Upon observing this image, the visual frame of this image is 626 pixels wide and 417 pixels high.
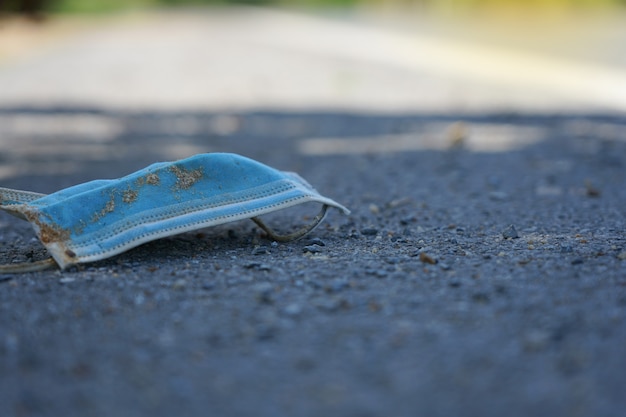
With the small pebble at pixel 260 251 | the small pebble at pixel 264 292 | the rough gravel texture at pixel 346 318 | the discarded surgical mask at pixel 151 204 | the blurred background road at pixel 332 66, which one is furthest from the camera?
the blurred background road at pixel 332 66

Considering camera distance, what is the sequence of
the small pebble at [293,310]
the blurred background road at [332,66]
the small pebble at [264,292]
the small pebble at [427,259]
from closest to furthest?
the small pebble at [293,310]
the small pebble at [264,292]
the small pebble at [427,259]
the blurred background road at [332,66]

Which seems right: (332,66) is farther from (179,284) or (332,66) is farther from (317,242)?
(179,284)

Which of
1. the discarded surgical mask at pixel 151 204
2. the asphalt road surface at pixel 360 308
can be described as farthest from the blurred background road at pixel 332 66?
the discarded surgical mask at pixel 151 204

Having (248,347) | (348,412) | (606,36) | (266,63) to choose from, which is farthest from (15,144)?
(606,36)

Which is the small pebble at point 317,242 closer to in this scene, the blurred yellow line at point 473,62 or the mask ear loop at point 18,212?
the mask ear loop at point 18,212

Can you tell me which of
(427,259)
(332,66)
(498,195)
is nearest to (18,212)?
(427,259)
